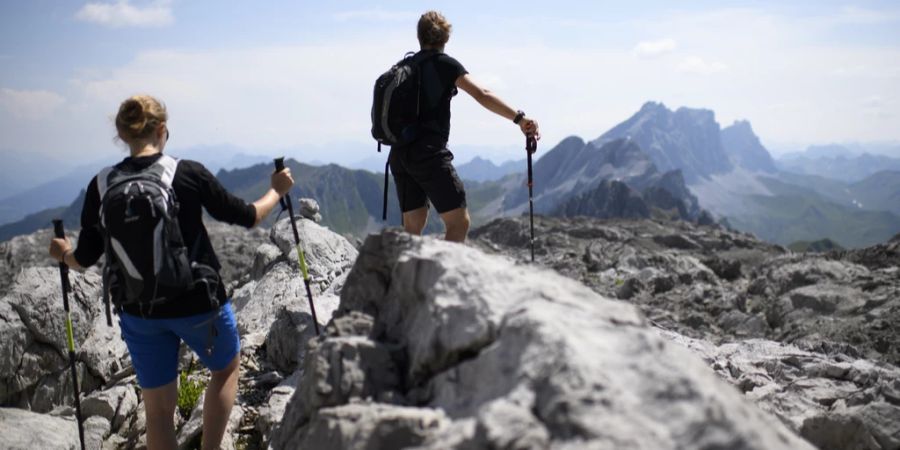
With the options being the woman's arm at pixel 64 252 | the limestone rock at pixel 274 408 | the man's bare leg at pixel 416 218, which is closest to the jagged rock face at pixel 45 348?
the limestone rock at pixel 274 408

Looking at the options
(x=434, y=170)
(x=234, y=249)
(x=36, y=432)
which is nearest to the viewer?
(x=434, y=170)

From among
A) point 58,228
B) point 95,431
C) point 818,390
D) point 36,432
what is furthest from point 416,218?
point 818,390

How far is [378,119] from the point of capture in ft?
27.8

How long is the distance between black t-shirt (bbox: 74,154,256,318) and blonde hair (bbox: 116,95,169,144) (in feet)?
0.75

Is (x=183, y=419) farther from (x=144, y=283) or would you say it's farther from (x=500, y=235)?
(x=500, y=235)

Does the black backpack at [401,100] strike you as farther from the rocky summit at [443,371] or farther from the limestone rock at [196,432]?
the limestone rock at [196,432]

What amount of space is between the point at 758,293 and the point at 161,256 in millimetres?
40376

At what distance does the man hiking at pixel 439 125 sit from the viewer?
327 inches

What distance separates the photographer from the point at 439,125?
8.62 meters

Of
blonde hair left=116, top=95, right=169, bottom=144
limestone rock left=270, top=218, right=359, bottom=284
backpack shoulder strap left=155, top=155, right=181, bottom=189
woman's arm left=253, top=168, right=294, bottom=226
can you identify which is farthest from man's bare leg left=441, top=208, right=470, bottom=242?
limestone rock left=270, top=218, right=359, bottom=284

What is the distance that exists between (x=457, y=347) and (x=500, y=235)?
8177cm

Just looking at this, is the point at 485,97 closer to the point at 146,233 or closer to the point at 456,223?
the point at 456,223

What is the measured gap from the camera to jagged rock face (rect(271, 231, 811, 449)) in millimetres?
3336

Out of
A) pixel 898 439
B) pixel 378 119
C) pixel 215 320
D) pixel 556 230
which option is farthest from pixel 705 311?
pixel 556 230
